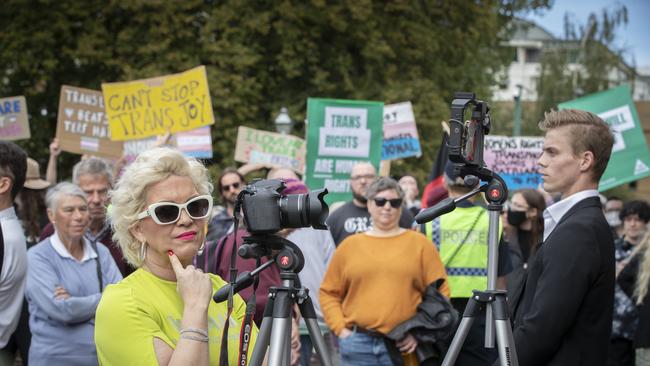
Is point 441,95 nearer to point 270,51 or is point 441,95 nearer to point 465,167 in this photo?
point 270,51

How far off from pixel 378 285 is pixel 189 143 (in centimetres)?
586

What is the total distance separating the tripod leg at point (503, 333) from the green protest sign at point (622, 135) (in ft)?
26.3

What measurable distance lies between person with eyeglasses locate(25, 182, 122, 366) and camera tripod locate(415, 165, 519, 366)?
2478 mm

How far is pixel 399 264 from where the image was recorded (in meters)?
6.43

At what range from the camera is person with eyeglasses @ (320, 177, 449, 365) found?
6406 mm

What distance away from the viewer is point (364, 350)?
6.46 m

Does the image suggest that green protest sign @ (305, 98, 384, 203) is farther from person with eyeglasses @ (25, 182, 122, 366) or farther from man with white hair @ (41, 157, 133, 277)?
person with eyeglasses @ (25, 182, 122, 366)

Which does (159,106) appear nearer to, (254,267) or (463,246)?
(463,246)

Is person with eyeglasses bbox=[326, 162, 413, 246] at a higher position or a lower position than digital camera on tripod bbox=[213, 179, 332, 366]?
lower

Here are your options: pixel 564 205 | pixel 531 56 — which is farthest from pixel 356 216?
pixel 531 56

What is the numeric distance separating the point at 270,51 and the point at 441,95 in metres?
4.62

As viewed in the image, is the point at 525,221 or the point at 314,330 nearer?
the point at 314,330

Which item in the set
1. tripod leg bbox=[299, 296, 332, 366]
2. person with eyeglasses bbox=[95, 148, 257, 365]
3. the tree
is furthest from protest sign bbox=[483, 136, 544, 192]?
the tree

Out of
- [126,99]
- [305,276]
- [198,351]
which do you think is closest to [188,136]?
[126,99]
